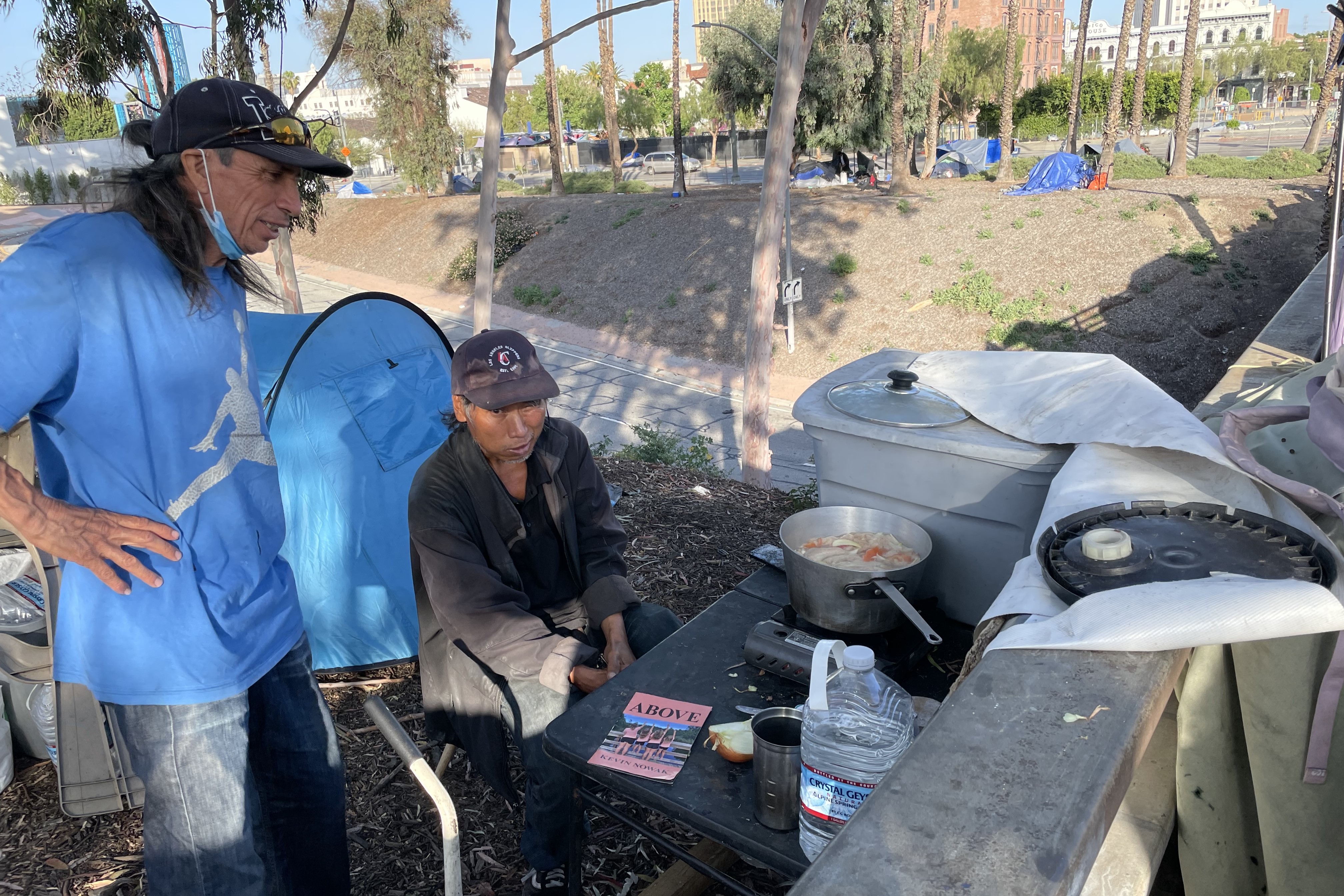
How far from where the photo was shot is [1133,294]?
15312 millimetres

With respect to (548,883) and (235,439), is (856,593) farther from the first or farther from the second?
(235,439)

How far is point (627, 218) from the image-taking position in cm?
2281

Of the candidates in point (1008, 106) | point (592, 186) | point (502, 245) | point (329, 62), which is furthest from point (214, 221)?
point (592, 186)

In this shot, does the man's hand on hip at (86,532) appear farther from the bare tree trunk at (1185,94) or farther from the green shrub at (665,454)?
the bare tree trunk at (1185,94)

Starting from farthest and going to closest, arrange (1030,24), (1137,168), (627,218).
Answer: (1030,24)
(1137,168)
(627,218)

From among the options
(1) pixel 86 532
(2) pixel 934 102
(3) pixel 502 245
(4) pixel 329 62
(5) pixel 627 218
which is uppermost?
(2) pixel 934 102

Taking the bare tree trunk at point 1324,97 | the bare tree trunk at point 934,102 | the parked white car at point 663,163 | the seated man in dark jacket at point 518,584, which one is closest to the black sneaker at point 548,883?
the seated man in dark jacket at point 518,584

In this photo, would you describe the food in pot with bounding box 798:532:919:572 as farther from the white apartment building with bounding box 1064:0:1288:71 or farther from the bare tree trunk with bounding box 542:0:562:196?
the white apartment building with bounding box 1064:0:1288:71

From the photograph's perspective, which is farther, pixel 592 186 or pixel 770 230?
pixel 592 186

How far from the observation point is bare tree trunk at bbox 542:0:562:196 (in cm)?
2555

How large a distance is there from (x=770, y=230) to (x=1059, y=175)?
65.6 feet

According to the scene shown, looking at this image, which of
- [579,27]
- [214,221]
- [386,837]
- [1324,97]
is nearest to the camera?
[214,221]

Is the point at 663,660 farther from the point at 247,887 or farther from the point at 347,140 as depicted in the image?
the point at 347,140

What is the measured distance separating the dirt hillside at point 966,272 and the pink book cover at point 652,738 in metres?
12.4
